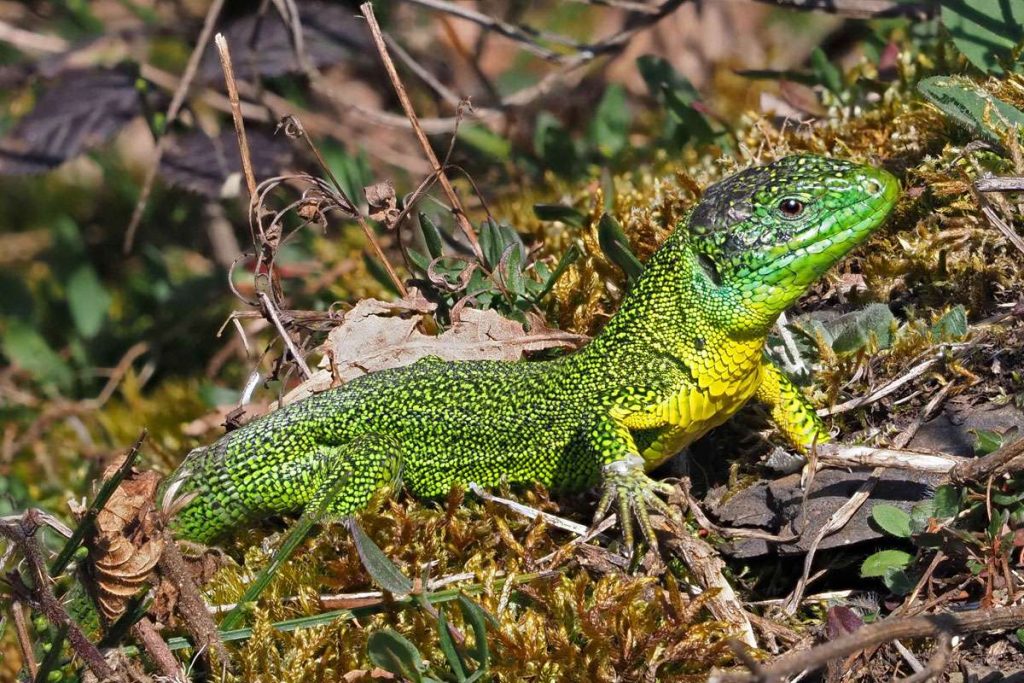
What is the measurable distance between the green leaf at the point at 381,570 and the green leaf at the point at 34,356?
3559 mm

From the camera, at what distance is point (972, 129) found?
336 cm

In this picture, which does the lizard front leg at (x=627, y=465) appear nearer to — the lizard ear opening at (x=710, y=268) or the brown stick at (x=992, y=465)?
the lizard ear opening at (x=710, y=268)

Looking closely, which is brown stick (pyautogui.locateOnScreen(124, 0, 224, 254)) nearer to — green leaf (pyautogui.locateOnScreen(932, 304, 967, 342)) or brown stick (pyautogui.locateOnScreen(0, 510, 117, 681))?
brown stick (pyautogui.locateOnScreen(0, 510, 117, 681))

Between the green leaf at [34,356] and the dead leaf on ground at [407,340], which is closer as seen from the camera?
the dead leaf on ground at [407,340]

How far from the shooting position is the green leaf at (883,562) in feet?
8.63

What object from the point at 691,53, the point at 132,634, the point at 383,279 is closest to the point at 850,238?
the point at 383,279

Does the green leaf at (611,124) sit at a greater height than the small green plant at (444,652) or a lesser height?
greater

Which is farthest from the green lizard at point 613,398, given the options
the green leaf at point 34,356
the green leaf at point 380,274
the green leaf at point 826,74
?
the green leaf at point 34,356

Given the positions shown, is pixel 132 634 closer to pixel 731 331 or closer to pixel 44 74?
pixel 731 331

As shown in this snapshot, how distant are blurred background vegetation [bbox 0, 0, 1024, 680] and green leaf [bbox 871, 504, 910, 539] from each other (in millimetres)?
89

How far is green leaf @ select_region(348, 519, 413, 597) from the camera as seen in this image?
2617 mm

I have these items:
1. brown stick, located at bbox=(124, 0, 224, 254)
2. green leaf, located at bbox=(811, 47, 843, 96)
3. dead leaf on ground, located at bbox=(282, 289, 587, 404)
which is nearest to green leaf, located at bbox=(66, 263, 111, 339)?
brown stick, located at bbox=(124, 0, 224, 254)

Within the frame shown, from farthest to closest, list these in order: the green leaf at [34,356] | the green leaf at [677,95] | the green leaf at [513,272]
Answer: the green leaf at [34,356]
the green leaf at [677,95]
the green leaf at [513,272]

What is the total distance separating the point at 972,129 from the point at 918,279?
0.53 meters
